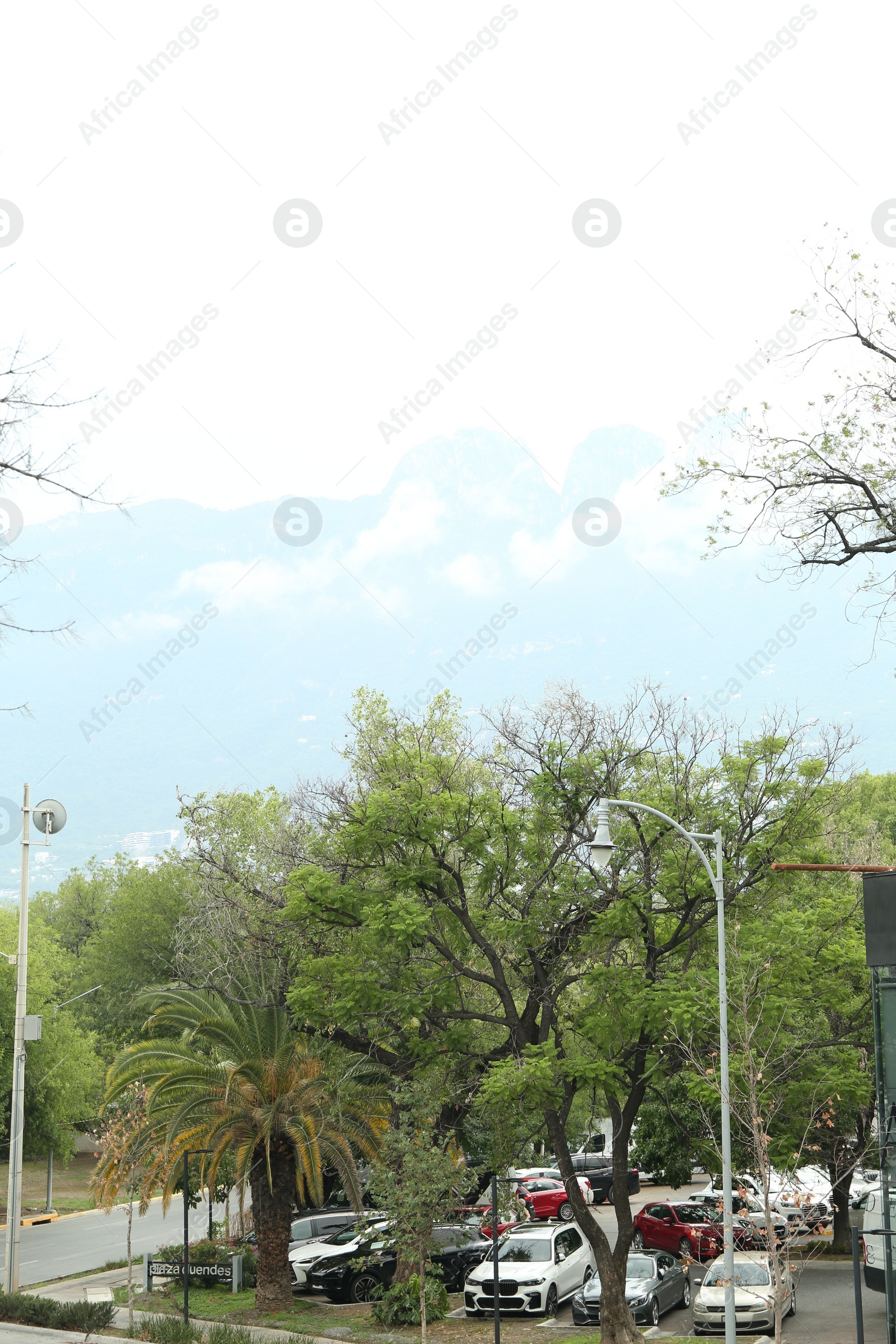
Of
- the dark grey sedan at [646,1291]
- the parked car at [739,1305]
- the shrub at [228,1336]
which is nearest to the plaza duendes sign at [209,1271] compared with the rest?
the shrub at [228,1336]

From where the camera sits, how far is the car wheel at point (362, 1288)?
27750mm

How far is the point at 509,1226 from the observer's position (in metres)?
30.7

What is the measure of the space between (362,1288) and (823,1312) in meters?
10.2

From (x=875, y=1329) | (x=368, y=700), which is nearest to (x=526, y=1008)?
(x=875, y=1329)

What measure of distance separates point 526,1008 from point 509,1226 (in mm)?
10059

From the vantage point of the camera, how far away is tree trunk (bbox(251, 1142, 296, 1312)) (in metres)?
25.8

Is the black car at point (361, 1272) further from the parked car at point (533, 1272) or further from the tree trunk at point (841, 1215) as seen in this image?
the tree trunk at point (841, 1215)

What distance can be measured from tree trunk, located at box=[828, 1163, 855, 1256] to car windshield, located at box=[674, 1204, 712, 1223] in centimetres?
350

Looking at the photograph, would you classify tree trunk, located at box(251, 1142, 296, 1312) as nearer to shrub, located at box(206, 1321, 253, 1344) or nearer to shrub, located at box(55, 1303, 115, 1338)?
shrub, located at box(206, 1321, 253, 1344)

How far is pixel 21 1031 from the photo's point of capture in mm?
22750

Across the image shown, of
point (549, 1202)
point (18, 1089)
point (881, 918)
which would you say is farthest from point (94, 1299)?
point (881, 918)

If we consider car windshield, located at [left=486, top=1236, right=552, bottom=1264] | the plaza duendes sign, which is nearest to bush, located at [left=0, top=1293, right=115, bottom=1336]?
the plaza duendes sign

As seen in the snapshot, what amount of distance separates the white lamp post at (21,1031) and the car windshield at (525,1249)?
10.5m

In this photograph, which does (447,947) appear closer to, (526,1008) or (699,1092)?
(526,1008)
